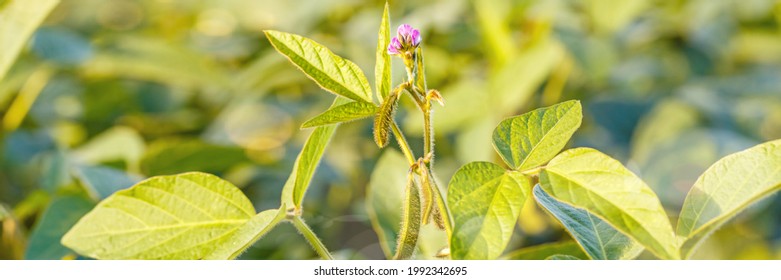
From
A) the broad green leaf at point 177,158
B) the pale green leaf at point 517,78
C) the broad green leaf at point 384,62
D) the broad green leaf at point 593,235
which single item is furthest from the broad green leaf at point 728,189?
the pale green leaf at point 517,78

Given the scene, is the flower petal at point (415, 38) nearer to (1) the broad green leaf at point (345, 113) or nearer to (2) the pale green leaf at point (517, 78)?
(1) the broad green leaf at point (345, 113)

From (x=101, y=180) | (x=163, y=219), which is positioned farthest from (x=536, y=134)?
(x=101, y=180)

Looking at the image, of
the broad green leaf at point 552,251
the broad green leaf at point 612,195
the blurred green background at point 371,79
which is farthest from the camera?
the blurred green background at point 371,79

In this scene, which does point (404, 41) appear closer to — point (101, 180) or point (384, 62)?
point (384, 62)

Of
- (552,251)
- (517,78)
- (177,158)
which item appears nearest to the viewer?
(552,251)


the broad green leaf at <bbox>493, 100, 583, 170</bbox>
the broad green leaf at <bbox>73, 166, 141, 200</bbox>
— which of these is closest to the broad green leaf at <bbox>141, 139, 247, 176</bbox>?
the broad green leaf at <bbox>73, 166, 141, 200</bbox>

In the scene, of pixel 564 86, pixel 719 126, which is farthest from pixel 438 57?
pixel 719 126
